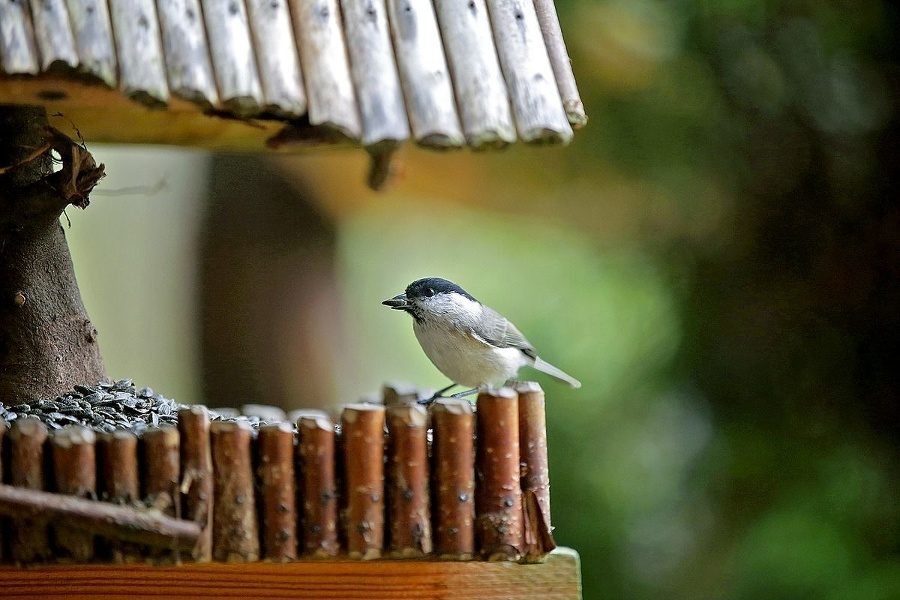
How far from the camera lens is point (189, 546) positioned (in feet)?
5.29

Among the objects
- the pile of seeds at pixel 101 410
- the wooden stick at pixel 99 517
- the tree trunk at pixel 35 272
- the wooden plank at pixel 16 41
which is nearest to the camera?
the wooden plank at pixel 16 41

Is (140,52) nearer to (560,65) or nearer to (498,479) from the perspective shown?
(560,65)

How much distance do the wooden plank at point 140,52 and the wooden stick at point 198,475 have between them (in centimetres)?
53

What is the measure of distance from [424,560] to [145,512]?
51 cm

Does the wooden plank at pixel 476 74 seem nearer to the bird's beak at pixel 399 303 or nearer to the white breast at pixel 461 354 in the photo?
the bird's beak at pixel 399 303

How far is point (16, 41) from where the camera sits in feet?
4.83

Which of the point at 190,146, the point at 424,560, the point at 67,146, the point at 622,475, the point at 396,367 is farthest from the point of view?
the point at 396,367

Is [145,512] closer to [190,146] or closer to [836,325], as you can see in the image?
[190,146]

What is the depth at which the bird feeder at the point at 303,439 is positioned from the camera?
61.5 inches

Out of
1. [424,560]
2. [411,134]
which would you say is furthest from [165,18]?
[424,560]

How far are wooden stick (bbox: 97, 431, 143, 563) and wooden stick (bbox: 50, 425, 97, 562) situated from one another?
2cm

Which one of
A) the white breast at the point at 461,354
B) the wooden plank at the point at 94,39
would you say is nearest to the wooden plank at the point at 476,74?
the wooden plank at the point at 94,39

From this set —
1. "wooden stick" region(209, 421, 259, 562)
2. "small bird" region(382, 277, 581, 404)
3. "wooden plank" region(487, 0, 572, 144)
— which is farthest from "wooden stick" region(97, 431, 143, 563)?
"small bird" region(382, 277, 581, 404)

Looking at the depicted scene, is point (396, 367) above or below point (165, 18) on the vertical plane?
below
